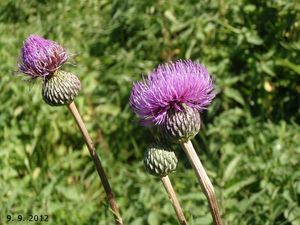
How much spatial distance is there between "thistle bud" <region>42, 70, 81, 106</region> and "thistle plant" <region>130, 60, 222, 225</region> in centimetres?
32

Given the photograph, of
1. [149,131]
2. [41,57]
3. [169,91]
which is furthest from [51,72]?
[149,131]

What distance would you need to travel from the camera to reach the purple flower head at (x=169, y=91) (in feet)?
5.74

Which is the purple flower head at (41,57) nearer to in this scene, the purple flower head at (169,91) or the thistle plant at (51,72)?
the thistle plant at (51,72)

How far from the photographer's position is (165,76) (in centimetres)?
177

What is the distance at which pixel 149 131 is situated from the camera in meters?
3.96

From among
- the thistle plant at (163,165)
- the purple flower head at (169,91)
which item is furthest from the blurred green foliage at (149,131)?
the purple flower head at (169,91)

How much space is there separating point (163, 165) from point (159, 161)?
2cm

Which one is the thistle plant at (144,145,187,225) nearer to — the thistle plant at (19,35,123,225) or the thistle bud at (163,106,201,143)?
the thistle bud at (163,106,201,143)

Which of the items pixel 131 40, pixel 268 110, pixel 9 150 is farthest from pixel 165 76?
pixel 131 40

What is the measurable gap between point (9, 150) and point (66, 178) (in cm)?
46

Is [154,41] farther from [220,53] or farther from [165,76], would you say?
[165,76]

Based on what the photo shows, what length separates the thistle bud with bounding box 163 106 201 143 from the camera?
1724 millimetres

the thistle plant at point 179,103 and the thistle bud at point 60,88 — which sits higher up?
the thistle bud at point 60,88

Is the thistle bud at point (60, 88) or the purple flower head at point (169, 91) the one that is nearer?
the purple flower head at point (169, 91)
